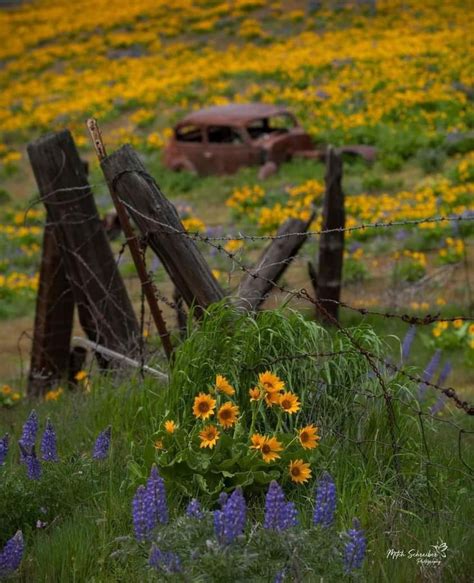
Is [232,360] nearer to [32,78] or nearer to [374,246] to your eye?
[374,246]

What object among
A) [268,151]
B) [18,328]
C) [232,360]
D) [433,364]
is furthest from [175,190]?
[232,360]

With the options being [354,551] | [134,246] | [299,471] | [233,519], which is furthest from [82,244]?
[354,551]

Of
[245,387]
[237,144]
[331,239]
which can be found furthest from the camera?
[237,144]

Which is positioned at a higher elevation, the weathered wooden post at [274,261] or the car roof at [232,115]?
the weathered wooden post at [274,261]

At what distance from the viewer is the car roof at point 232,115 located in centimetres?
1725

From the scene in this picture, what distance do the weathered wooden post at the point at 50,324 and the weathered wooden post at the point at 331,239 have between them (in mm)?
2190

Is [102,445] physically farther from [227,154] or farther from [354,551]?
[227,154]

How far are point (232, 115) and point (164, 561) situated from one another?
583 inches

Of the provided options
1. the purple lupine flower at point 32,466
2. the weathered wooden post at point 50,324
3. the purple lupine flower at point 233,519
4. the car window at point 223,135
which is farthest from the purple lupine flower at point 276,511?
the car window at point 223,135

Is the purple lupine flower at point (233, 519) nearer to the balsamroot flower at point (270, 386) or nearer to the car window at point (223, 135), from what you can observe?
the balsamroot flower at point (270, 386)

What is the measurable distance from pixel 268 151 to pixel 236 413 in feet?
43.1

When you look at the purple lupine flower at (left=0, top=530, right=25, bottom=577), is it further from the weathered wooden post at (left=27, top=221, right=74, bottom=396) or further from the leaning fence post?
the weathered wooden post at (left=27, top=221, right=74, bottom=396)

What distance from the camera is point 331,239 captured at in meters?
8.69

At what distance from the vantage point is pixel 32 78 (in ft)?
107
